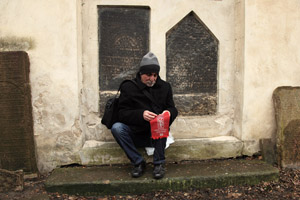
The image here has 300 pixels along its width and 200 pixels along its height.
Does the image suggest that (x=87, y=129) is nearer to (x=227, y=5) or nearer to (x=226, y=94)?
(x=226, y=94)

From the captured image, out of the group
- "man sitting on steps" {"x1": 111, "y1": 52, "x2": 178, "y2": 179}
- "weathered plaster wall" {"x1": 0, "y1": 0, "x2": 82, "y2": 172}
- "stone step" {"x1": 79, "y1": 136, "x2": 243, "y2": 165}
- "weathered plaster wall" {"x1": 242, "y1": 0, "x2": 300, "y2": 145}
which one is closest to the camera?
"man sitting on steps" {"x1": 111, "y1": 52, "x2": 178, "y2": 179}

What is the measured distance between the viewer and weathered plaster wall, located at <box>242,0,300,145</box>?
3436 millimetres

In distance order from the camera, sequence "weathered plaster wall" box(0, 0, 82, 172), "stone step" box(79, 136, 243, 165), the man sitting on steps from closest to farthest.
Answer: the man sitting on steps
"weathered plaster wall" box(0, 0, 82, 172)
"stone step" box(79, 136, 243, 165)

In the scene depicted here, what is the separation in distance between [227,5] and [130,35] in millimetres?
1399

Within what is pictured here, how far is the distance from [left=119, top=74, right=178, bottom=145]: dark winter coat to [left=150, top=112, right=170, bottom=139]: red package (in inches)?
5.1

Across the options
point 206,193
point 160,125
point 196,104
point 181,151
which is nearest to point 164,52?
point 196,104

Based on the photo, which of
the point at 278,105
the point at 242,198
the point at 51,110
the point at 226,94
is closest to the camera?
the point at 242,198

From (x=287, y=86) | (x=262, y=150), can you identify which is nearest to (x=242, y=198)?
(x=262, y=150)

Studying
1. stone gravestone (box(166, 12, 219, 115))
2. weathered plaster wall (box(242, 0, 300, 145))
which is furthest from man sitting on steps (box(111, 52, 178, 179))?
weathered plaster wall (box(242, 0, 300, 145))

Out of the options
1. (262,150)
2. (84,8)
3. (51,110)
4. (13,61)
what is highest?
(84,8)

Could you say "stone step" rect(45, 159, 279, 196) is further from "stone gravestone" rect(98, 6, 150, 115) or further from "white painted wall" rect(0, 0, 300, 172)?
"stone gravestone" rect(98, 6, 150, 115)

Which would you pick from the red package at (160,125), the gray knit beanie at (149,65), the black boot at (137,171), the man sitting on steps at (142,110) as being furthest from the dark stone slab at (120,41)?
the black boot at (137,171)

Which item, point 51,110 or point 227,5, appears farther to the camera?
point 227,5

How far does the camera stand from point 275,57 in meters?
3.51
